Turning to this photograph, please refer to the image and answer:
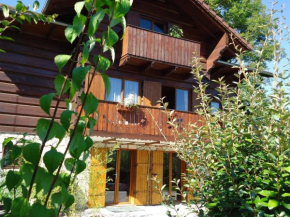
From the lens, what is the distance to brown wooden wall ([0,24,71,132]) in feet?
31.8

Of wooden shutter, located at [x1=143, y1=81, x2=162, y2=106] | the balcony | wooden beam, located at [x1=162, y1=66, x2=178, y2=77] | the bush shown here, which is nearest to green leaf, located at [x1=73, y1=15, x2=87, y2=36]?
the bush

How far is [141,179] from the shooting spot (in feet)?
39.1

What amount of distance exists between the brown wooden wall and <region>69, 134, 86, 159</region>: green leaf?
9042mm

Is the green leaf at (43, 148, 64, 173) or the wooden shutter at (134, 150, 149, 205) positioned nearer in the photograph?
the green leaf at (43, 148, 64, 173)

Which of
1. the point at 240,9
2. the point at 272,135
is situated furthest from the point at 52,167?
the point at 240,9

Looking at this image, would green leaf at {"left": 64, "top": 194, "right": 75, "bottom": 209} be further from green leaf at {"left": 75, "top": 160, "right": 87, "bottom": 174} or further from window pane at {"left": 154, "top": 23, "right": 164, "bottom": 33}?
window pane at {"left": 154, "top": 23, "right": 164, "bottom": 33}

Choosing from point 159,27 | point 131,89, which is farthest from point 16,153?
point 159,27

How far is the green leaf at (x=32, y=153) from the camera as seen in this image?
0.69 metres

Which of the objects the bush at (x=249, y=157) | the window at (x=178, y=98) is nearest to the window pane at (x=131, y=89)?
the window at (x=178, y=98)

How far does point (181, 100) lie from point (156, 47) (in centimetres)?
310

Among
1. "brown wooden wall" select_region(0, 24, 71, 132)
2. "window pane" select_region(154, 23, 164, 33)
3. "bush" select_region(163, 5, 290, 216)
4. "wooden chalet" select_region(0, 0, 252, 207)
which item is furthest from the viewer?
"window pane" select_region(154, 23, 164, 33)

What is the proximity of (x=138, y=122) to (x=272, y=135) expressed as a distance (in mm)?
8957

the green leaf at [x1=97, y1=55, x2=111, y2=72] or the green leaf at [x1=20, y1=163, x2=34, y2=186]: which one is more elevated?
the green leaf at [x1=97, y1=55, x2=111, y2=72]

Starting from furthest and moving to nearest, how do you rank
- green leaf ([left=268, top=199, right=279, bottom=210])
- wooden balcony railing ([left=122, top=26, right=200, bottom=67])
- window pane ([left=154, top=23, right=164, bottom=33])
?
window pane ([left=154, top=23, right=164, bottom=33])
wooden balcony railing ([left=122, top=26, right=200, bottom=67])
green leaf ([left=268, top=199, right=279, bottom=210])
